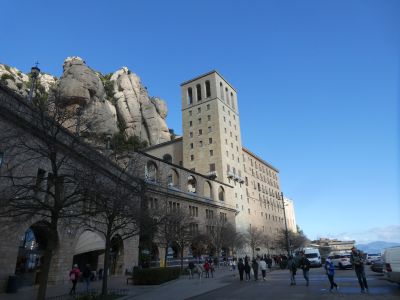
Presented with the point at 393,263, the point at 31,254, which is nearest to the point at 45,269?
the point at 31,254

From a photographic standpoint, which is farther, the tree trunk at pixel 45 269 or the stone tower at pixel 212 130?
the stone tower at pixel 212 130

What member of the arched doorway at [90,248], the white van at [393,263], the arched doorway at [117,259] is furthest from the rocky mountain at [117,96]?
the white van at [393,263]

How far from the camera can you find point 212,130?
66.9 meters

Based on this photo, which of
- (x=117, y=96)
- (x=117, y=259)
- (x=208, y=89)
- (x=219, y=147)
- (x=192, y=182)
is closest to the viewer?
(x=117, y=259)

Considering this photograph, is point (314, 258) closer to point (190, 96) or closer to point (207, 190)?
point (207, 190)

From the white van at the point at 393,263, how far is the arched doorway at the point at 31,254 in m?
18.8

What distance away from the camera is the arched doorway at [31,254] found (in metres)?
19.1

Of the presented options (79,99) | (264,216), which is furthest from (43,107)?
(264,216)

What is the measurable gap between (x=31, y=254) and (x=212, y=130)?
1966 inches

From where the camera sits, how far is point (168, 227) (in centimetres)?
3097

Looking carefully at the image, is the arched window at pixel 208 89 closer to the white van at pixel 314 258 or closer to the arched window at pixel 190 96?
the arched window at pixel 190 96

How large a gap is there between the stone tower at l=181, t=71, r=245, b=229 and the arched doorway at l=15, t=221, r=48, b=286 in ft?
139

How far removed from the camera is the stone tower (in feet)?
212

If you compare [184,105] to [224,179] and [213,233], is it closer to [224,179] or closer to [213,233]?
[224,179]
